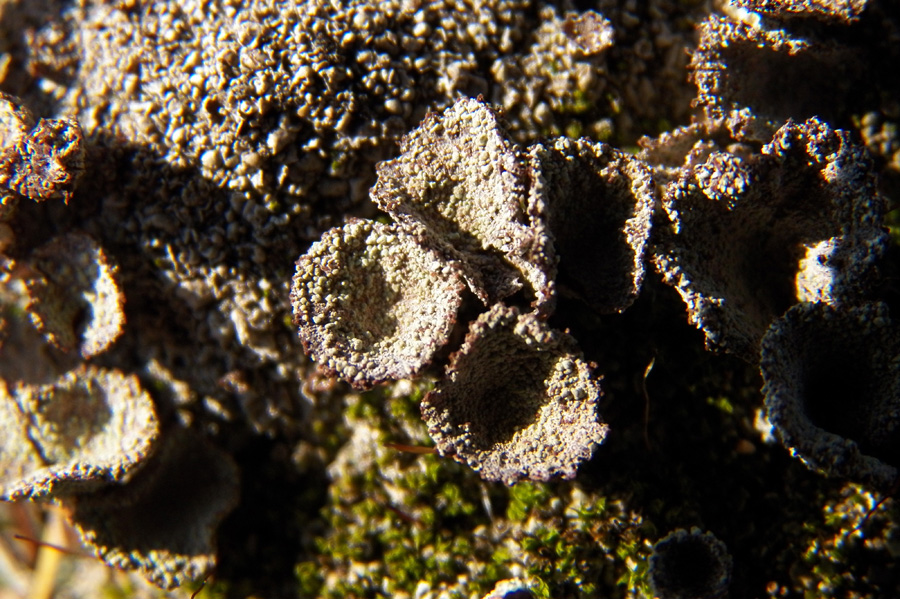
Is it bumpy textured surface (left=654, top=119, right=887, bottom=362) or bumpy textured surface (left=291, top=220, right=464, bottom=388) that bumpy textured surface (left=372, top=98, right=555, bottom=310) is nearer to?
bumpy textured surface (left=291, top=220, right=464, bottom=388)

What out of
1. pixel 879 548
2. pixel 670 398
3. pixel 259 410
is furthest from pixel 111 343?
pixel 879 548

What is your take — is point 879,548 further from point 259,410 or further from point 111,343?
point 111,343

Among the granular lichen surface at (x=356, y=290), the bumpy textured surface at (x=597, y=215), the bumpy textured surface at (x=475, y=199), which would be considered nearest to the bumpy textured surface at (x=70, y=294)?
the granular lichen surface at (x=356, y=290)

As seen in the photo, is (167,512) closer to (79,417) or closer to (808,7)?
(79,417)

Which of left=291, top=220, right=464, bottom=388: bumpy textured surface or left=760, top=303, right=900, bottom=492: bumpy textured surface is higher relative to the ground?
left=291, top=220, right=464, bottom=388: bumpy textured surface

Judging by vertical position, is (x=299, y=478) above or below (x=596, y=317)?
below

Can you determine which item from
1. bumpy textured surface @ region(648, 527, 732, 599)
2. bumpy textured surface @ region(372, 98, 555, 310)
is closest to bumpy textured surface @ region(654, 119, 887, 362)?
bumpy textured surface @ region(372, 98, 555, 310)
